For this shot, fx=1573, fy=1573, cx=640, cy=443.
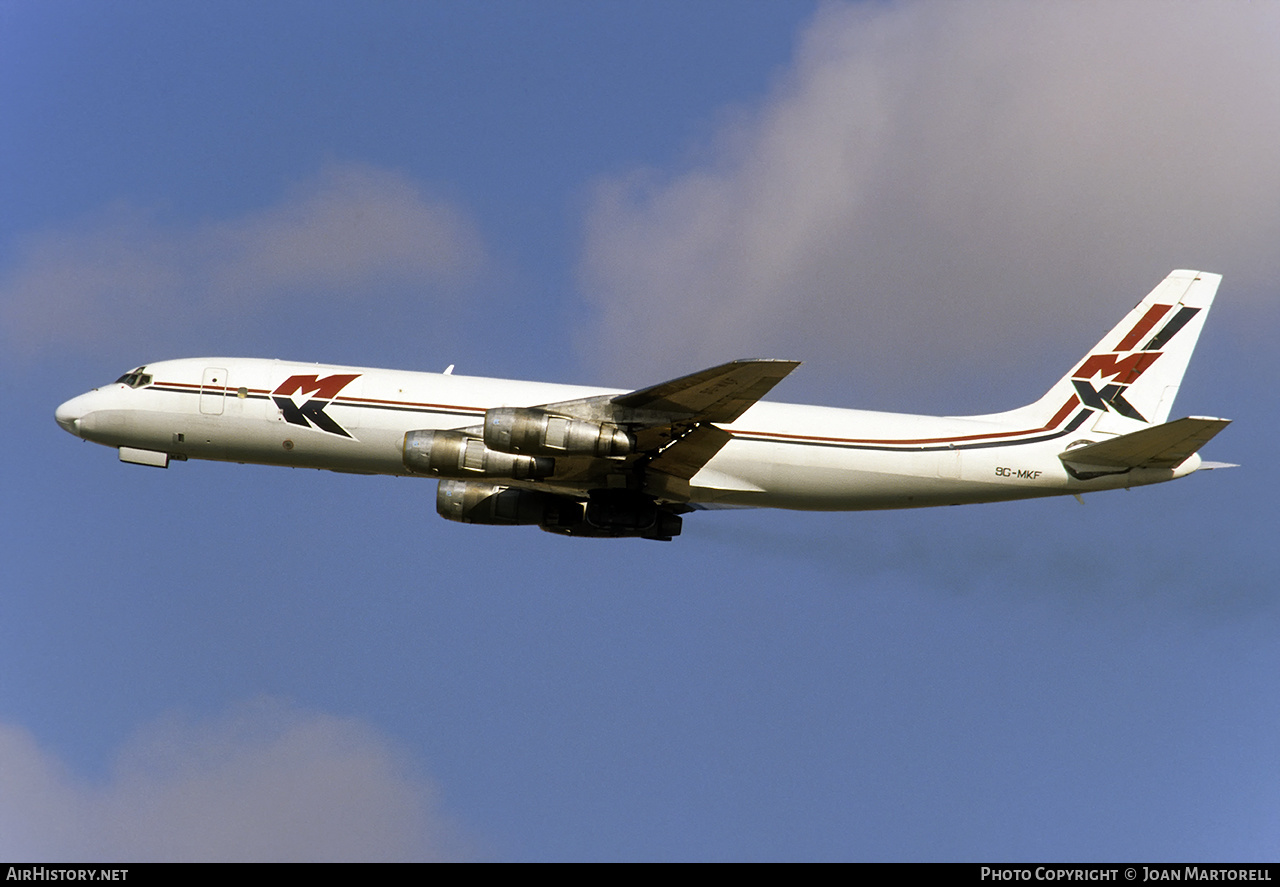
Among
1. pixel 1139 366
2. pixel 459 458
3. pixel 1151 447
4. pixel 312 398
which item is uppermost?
pixel 1139 366

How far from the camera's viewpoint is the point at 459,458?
41938 mm

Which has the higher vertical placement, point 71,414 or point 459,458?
point 71,414

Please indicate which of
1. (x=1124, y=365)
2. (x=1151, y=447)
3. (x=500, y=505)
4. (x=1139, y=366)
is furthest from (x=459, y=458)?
(x=1139, y=366)

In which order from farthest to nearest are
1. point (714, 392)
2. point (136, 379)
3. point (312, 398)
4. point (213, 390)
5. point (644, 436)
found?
point (136, 379), point (213, 390), point (312, 398), point (644, 436), point (714, 392)

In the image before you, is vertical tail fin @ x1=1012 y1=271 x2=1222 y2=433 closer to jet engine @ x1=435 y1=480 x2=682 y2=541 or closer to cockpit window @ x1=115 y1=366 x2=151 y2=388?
jet engine @ x1=435 y1=480 x2=682 y2=541

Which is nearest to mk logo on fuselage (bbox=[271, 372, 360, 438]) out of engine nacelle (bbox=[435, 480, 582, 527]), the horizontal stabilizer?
engine nacelle (bbox=[435, 480, 582, 527])

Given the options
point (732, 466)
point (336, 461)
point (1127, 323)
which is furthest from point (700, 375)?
point (1127, 323)

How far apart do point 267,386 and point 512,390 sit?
703cm

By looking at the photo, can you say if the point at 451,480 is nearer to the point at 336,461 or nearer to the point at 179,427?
the point at 336,461

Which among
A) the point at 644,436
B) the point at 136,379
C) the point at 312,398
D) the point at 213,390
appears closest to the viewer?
the point at 644,436

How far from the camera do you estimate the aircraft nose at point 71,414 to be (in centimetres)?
4638

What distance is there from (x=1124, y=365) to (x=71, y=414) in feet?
101

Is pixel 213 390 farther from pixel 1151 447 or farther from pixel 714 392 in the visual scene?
pixel 1151 447

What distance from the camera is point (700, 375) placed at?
39.4 meters
